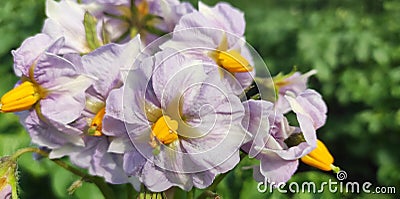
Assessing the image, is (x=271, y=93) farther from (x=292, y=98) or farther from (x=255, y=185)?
(x=255, y=185)

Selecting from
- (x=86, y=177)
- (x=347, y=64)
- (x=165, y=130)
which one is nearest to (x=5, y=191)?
(x=86, y=177)

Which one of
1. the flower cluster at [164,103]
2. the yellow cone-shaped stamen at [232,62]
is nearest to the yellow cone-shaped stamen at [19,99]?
the flower cluster at [164,103]

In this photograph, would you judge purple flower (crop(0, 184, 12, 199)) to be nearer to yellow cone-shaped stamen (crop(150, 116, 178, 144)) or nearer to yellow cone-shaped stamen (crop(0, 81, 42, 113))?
yellow cone-shaped stamen (crop(0, 81, 42, 113))

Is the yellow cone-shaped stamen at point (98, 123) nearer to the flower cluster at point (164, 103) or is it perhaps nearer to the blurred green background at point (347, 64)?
the flower cluster at point (164, 103)

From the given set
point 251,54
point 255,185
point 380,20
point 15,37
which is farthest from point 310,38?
point 251,54

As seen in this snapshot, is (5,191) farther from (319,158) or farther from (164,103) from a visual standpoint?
(319,158)

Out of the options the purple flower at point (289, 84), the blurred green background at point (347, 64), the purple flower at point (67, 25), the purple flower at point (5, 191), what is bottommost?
the blurred green background at point (347, 64)

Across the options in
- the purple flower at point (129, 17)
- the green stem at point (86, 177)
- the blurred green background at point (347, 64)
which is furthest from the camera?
the blurred green background at point (347, 64)

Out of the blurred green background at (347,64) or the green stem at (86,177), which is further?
the blurred green background at (347,64)
